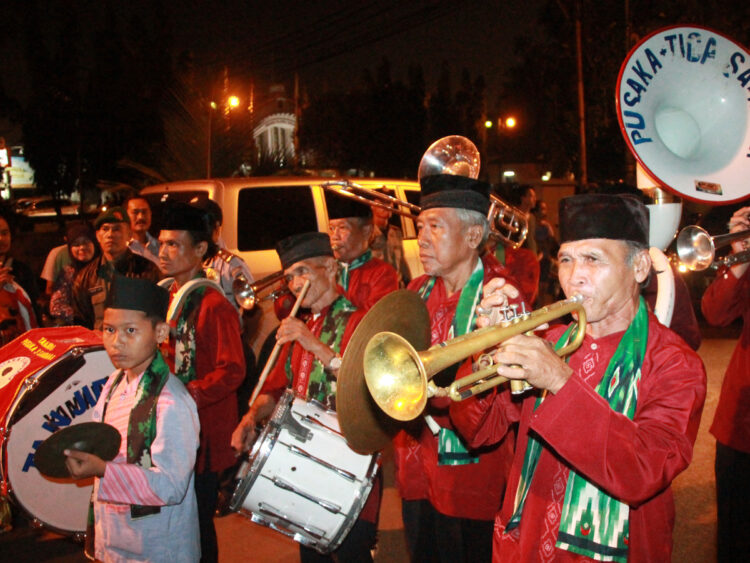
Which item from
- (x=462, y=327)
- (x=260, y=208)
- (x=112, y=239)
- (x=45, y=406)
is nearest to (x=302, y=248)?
(x=462, y=327)

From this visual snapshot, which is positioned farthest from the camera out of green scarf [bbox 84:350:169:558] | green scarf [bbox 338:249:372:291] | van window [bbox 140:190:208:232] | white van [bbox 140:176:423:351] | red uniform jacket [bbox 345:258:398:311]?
van window [bbox 140:190:208:232]

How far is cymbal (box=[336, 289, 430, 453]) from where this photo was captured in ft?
6.83

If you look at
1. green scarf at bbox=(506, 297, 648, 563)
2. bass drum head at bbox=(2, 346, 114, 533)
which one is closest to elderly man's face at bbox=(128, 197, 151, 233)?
bass drum head at bbox=(2, 346, 114, 533)

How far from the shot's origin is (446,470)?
2918 mm

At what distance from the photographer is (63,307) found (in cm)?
570

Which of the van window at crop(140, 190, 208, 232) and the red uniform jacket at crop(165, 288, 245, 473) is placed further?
the van window at crop(140, 190, 208, 232)

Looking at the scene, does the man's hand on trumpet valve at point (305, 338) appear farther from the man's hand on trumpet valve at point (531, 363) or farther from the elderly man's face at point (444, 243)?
the man's hand on trumpet valve at point (531, 363)

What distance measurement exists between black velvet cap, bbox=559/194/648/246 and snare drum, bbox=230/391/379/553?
1.43m

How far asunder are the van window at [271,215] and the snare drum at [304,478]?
367 centimetres

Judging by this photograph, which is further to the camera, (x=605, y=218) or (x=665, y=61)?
(x=665, y=61)

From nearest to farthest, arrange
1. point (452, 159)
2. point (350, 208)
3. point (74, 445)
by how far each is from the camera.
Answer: point (74, 445) < point (452, 159) < point (350, 208)

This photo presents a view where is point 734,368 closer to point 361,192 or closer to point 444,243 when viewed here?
point 444,243

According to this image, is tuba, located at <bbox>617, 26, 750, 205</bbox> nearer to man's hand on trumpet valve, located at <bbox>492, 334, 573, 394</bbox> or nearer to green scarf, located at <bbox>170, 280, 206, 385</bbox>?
man's hand on trumpet valve, located at <bbox>492, 334, 573, 394</bbox>

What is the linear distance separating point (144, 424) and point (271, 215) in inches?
159
